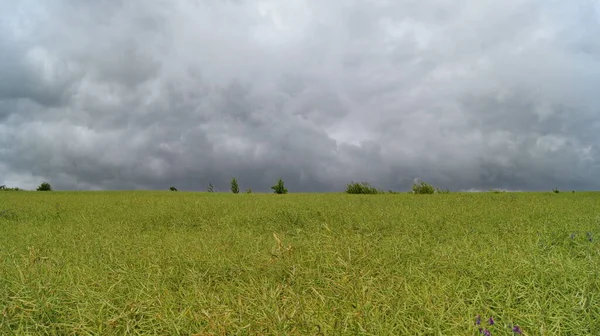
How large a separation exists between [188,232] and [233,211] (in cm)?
190

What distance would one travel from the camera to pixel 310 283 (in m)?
3.71

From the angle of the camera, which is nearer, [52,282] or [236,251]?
[52,282]

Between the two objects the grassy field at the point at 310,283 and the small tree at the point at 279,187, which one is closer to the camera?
the grassy field at the point at 310,283

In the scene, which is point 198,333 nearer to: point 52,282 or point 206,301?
point 206,301

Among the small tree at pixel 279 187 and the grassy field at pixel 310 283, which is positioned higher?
the small tree at pixel 279 187

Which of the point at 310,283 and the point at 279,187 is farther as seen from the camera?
the point at 279,187

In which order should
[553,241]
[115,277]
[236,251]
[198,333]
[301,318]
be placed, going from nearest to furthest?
1. [198,333]
2. [301,318]
3. [115,277]
4. [236,251]
5. [553,241]

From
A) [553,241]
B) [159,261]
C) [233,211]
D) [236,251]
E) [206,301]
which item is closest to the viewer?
[206,301]

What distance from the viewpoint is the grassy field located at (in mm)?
2949

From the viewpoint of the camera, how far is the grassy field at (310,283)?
9.68ft

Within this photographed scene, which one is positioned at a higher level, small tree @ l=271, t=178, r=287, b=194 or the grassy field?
small tree @ l=271, t=178, r=287, b=194

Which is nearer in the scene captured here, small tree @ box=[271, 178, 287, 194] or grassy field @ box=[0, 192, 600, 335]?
grassy field @ box=[0, 192, 600, 335]

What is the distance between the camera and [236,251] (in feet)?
16.3

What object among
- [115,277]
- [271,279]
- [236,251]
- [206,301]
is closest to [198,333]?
[206,301]
